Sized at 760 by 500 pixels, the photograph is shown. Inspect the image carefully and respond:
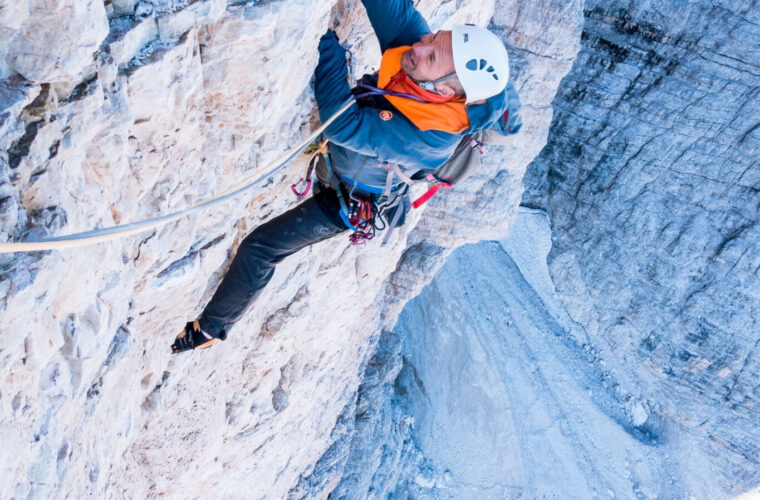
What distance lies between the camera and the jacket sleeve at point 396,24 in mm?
2758

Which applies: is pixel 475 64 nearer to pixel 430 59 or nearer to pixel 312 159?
pixel 430 59

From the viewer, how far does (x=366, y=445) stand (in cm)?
910

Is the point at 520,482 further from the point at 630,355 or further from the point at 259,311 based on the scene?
the point at 259,311

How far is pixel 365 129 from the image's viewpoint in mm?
2482

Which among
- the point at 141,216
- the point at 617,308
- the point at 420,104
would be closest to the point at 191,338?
the point at 141,216

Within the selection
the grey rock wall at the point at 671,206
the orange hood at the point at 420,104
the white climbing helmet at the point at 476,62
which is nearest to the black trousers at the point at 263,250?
the orange hood at the point at 420,104

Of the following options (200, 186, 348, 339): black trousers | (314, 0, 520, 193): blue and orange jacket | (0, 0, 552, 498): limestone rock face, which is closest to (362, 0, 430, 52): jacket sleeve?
(314, 0, 520, 193): blue and orange jacket

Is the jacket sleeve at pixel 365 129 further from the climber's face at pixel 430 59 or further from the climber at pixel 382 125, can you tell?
the climber's face at pixel 430 59

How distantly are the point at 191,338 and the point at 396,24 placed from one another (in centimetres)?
219

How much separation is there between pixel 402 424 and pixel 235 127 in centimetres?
938

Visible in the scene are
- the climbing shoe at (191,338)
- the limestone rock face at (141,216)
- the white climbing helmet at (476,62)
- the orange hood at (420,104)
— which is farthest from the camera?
the climbing shoe at (191,338)

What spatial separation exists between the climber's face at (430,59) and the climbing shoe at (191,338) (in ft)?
6.46

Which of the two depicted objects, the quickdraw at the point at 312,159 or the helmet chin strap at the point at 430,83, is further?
the quickdraw at the point at 312,159

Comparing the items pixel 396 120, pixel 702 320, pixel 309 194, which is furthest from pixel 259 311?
pixel 702 320
